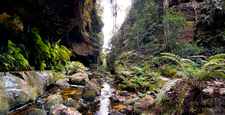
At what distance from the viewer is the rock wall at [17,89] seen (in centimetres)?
179

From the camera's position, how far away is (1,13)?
2.45 meters

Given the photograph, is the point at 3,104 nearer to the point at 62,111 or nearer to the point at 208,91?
the point at 62,111

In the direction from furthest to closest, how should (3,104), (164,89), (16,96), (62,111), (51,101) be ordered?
(51,101) → (16,96) → (62,111) → (3,104) → (164,89)

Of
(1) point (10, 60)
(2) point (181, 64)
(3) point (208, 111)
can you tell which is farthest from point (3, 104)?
(2) point (181, 64)

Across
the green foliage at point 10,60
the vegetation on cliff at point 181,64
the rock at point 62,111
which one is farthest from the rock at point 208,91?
the green foliage at point 10,60

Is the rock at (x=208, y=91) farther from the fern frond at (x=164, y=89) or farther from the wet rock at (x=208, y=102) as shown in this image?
the fern frond at (x=164, y=89)

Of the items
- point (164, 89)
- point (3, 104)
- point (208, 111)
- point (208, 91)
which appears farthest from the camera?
point (3, 104)

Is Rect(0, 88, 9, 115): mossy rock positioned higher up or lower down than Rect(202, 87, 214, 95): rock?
lower down

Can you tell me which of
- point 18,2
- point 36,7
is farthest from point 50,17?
point 18,2

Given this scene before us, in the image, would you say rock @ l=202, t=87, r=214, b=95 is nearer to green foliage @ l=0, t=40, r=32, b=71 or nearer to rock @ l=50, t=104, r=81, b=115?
rock @ l=50, t=104, r=81, b=115

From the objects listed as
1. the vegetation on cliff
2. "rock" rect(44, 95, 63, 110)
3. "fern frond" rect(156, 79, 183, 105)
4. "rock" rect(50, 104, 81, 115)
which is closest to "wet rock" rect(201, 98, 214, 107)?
the vegetation on cliff

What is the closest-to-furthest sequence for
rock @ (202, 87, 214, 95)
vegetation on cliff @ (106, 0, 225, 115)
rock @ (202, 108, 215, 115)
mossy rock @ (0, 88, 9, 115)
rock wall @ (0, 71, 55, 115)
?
1. rock @ (202, 108, 215, 115)
2. rock @ (202, 87, 214, 95)
3. vegetation on cliff @ (106, 0, 225, 115)
4. mossy rock @ (0, 88, 9, 115)
5. rock wall @ (0, 71, 55, 115)

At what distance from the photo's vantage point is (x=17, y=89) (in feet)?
6.81

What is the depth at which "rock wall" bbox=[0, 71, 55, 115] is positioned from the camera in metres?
1.79
